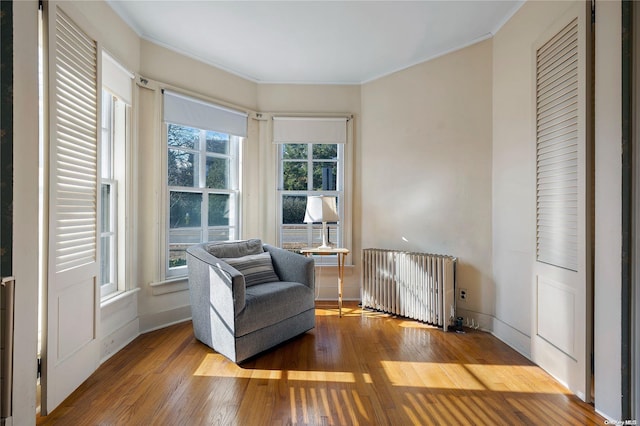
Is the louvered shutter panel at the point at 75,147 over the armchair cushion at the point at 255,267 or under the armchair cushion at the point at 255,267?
over

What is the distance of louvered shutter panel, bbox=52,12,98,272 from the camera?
190cm

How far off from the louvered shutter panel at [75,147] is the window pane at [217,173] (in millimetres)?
1406

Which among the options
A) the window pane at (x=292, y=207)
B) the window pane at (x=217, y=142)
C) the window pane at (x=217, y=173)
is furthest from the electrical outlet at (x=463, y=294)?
the window pane at (x=217, y=142)

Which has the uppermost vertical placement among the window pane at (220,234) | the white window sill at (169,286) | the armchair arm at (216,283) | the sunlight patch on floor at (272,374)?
the window pane at (220,234)

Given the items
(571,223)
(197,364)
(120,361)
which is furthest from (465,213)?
(120,361)

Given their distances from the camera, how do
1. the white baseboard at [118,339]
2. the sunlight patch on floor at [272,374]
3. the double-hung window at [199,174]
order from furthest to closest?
the double-hung window at [199,174] → the white baseboard at [118,339] → the sunlight patch on floor at [272,374]

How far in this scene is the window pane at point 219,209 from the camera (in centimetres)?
363

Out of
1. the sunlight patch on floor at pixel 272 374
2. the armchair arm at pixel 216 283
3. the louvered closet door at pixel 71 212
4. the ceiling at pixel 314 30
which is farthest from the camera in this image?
the ceiling at pixel 314 30

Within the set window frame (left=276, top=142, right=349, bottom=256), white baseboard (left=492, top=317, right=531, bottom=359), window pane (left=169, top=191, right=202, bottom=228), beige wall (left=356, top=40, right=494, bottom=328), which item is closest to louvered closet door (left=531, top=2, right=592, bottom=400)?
white baseboard (left=492, top=317, right=531, bottom=359)

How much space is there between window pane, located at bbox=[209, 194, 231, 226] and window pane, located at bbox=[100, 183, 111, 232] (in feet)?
3.53

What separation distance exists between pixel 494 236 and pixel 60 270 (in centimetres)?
348

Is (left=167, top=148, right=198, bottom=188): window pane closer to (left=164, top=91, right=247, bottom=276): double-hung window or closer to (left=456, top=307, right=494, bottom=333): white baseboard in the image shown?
(left=164, top=91, right=247, bottom=276): double-hung window

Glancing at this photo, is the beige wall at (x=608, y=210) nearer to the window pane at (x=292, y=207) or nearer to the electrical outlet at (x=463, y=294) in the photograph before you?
the electrical outlet at (x=463, y=294)

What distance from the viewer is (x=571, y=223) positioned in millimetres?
2035
